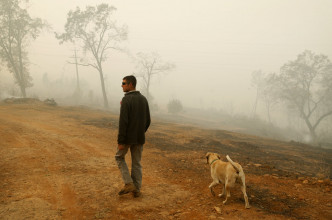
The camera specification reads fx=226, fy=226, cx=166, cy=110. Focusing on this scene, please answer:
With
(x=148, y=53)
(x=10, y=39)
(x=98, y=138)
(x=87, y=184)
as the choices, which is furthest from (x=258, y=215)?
(x=148, y=53)

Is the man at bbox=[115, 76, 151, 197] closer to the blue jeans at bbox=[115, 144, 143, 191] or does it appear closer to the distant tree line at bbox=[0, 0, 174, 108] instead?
the blue jeans at bbox=[115, 144, 143, 191]

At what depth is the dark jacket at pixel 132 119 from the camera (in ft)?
13.2

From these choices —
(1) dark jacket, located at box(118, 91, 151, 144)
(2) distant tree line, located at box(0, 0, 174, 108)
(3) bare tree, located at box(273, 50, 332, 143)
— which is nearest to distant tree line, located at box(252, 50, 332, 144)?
(3) bare tree, located at box(273, 50, 332, 143)

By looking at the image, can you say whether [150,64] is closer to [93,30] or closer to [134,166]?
[93,30]

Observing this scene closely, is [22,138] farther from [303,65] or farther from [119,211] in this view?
[303,65]

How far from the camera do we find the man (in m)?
4.04

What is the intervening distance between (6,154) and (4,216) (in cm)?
349

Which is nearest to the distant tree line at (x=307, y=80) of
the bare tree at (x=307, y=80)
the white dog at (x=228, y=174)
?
the bare tree at (x=307, y=80)

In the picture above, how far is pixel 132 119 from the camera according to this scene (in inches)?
162

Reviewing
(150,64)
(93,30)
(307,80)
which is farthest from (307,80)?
(93,30)

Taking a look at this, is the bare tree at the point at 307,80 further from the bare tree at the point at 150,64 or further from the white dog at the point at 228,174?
the white dog at the point at 228,174

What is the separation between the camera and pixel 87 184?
15.7ft

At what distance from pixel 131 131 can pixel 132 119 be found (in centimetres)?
22

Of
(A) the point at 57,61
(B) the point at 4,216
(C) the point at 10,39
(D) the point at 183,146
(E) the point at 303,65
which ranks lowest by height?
(D) the point at 183,146
